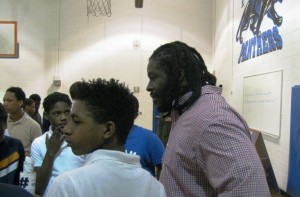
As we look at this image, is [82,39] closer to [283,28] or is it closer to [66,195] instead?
[283,28]

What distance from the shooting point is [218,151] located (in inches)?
43.9

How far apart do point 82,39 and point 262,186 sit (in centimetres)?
801

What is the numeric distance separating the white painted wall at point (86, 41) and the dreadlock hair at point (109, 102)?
291 inches

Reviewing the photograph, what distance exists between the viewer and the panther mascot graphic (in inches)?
198

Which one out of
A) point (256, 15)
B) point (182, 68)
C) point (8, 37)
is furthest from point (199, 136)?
point (8, 37)

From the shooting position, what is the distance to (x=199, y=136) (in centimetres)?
117

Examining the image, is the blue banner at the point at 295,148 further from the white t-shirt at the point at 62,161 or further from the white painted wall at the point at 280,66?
the white t-shirt at the point at 62,161

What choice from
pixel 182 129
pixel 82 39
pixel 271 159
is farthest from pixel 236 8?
pixel 182 129

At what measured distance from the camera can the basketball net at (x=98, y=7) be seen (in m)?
8.38

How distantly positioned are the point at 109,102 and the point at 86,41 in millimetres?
7773

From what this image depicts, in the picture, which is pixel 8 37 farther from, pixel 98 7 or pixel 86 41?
pixel 98 7

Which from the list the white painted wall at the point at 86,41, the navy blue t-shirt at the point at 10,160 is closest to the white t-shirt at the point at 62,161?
the navy blue t-shirt at the point at 10,160

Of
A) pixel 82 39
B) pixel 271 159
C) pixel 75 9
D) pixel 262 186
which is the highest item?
pixel 75 9

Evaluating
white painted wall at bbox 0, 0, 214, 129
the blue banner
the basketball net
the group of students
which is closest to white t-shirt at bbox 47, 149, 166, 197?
the group of students
